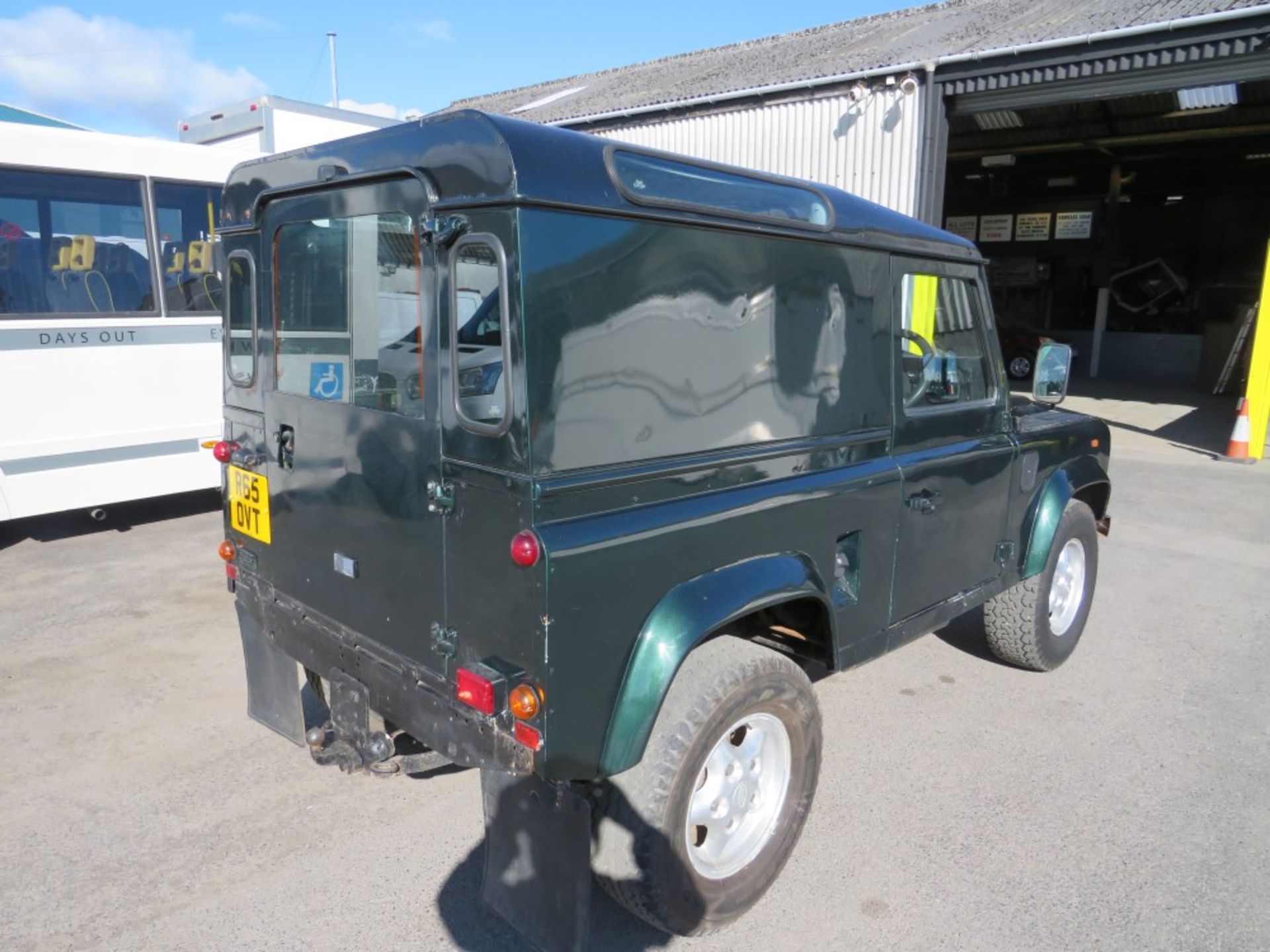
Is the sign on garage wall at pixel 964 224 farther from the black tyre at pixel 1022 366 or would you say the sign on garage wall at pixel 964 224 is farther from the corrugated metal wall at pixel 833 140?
the corrugated metal wall at pixel 833 140

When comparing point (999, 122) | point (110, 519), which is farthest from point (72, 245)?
point (999, 122)

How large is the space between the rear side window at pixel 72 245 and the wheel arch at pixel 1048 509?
6217 mm

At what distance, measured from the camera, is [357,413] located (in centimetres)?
255

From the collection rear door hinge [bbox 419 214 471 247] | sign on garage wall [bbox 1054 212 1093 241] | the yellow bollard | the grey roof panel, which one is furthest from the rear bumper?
sign on garage wall [bbox 1054 212 1093 241]

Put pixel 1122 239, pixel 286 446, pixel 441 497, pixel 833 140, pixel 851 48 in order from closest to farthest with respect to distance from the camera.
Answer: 1. pixel 441 497
2. pixel 286 446
3. pixel 833 140
4. pixel 851 48
5. pixel 1122 239

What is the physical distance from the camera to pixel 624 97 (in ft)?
43.3

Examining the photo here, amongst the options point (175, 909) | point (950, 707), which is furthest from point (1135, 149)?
point (175, 909)

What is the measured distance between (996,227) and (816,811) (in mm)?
21907

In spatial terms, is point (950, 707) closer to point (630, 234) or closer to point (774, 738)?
point (774, 738)

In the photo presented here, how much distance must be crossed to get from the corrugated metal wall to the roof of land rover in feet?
24.9

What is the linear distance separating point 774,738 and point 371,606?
1339mm

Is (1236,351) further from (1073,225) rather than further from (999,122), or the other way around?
(999,122)

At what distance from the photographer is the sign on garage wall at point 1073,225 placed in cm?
2058

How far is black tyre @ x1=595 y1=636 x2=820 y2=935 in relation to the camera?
93.4 inches
